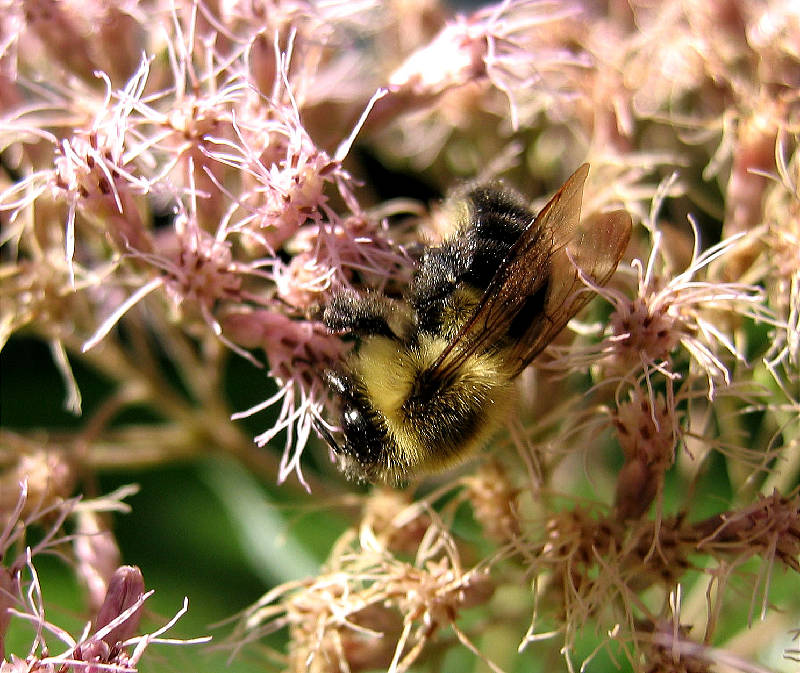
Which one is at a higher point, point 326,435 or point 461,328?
point 461,328

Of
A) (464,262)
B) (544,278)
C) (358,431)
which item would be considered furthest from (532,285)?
(358,431)

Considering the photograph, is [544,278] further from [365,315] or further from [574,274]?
[365,315]

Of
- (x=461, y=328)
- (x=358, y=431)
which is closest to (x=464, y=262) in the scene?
(x=461, y=328)

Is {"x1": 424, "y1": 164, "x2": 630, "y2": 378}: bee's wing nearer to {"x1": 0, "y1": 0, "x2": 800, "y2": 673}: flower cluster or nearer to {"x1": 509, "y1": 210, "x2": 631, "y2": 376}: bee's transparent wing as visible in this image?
{"x1": 509, "y1": 210, "x2": 631, "y2": 376}: bee's transparent wing

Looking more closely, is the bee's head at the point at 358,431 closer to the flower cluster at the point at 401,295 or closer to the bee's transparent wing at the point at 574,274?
the flower cluster at the point at 401,295

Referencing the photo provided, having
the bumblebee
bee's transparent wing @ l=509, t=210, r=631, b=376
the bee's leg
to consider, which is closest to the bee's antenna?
the bumblebee

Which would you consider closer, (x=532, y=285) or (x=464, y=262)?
(x=532, y=285)
